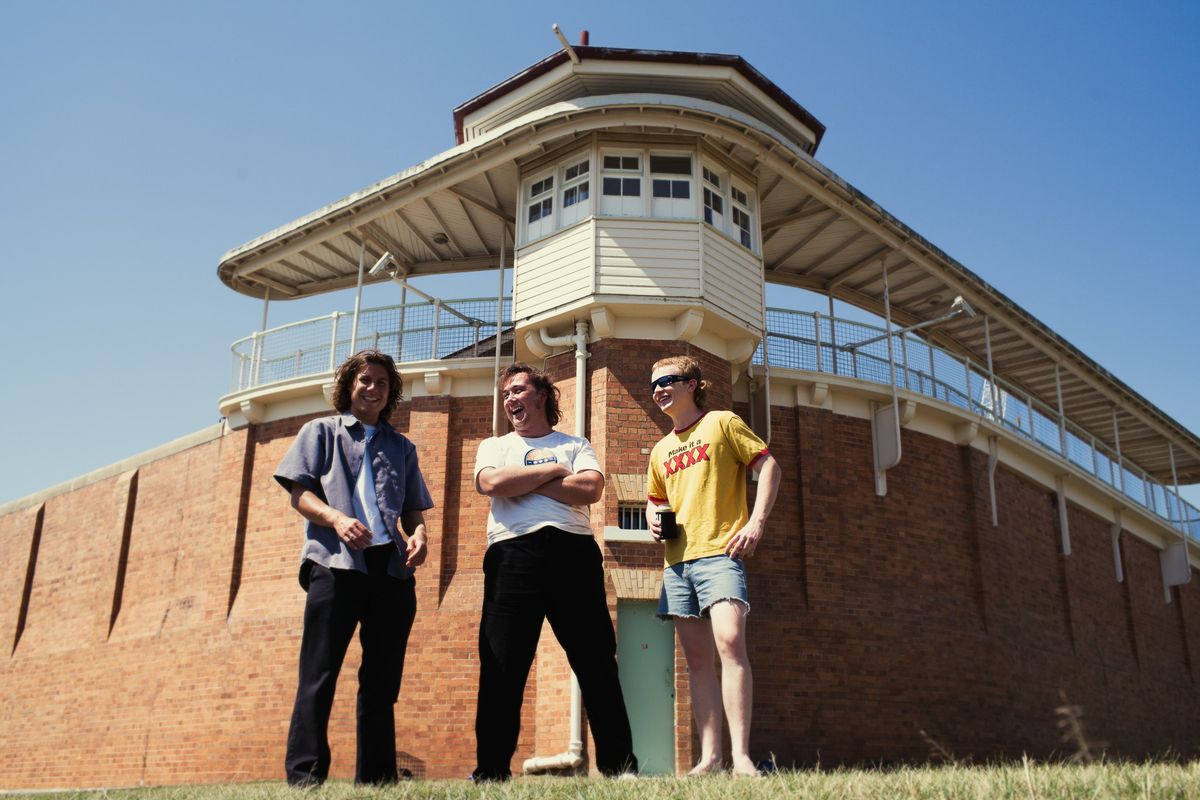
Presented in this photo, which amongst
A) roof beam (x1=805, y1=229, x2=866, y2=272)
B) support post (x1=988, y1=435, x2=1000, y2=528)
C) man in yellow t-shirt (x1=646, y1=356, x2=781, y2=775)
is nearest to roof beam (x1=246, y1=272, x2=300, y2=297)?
roof beam (x1=805, y1=229, x2=866, y2=272)

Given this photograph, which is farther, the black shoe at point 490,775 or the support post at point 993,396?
the support post at point 993,396

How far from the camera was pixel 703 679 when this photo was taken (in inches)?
227

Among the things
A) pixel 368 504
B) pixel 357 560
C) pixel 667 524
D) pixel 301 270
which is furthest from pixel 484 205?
pixel 357 560

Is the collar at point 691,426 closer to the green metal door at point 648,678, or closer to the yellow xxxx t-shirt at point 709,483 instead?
the yellow xxxx t-shirt at point 709,483

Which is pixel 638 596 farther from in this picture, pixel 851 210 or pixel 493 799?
pixel 493 799

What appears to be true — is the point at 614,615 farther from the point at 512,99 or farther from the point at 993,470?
the point at 993,470

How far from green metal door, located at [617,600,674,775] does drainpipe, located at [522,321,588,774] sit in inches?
26.0

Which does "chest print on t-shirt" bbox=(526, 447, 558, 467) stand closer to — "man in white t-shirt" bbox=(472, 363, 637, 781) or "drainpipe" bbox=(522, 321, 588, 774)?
"man in white t-shirt" bbox=(472, 363, 637, 781)

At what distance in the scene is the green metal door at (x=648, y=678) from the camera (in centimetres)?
1318

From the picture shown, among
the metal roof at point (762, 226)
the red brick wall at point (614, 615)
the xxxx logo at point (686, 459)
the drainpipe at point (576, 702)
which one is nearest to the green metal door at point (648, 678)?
the red brick wall at point (614, 615)

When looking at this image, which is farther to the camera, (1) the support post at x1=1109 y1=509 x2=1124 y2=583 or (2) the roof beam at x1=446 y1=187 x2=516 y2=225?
(1) the support post at x1=1109 y1=509 x2=1124 y2=583

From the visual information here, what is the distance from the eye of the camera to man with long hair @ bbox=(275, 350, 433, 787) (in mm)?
4977

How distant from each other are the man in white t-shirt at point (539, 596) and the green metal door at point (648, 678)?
8.38 m

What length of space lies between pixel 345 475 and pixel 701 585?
A: 1.99 m
